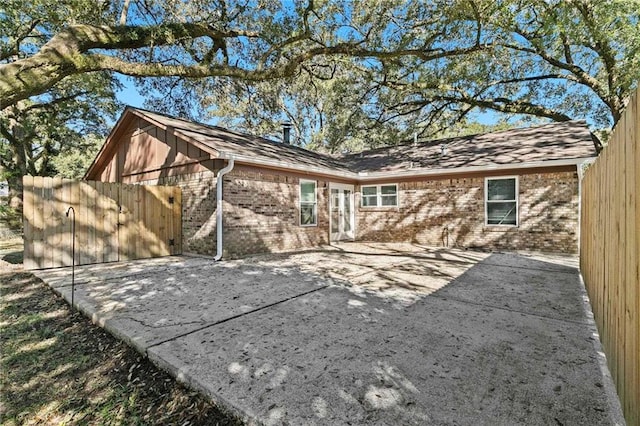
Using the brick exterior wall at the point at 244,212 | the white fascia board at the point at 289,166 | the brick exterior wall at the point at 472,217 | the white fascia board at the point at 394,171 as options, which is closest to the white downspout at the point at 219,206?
the brick exterior wall at the point at 244,212

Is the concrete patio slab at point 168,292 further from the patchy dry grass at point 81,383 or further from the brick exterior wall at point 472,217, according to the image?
the brick exterior wall at point 472,217

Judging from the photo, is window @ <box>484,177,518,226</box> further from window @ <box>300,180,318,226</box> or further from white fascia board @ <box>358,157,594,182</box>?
window @ <box>300,180,318,226</box>

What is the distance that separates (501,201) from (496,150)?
83.2 inches

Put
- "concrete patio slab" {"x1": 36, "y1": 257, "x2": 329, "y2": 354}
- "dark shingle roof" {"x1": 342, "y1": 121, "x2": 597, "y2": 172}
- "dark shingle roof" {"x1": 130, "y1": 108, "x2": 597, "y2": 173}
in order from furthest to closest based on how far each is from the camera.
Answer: "dark shingle roof" {"x1": 342, "y1": 121, "x2": 597, "y2": 172}, "dark shingle roof" {"x1": 130, "y1": 108, "x2": 597, "y2": 173}, "concrete patio slab" {"x1": 36, "y1": 257, "x2": 329, "y2": 354}

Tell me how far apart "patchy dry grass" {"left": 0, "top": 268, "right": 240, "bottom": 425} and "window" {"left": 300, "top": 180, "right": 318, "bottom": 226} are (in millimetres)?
6908

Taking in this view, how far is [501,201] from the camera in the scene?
9.46 meters

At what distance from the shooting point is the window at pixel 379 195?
11.6 m

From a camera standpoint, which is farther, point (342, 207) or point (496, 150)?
point (342, 207)

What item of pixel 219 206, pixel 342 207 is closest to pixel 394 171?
pixel 342 207

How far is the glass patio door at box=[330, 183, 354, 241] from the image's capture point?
1160 centimetres

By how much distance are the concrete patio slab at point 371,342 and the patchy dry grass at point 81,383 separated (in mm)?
142

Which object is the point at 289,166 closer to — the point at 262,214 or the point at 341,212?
the point at 262,214

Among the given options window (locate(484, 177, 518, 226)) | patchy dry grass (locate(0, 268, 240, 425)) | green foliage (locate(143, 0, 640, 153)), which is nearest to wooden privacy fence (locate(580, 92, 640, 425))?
patchy dry grass (locate(0, 268, 240, 425))

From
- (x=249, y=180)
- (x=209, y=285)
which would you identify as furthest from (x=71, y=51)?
(x=209, y=285)
